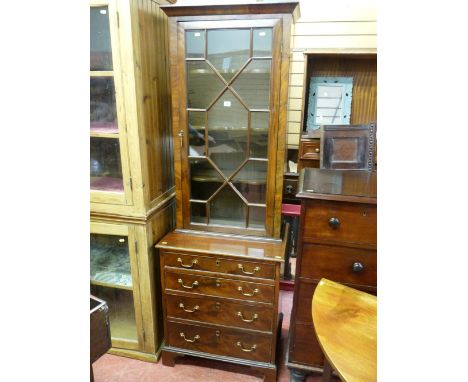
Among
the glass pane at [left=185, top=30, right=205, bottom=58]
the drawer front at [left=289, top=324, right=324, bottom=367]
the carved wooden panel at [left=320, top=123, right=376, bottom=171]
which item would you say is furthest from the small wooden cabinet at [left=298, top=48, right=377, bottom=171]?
the drawer front at [left=289, top=324, right=324, bottom=367]

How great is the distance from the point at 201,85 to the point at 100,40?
1.57 feet

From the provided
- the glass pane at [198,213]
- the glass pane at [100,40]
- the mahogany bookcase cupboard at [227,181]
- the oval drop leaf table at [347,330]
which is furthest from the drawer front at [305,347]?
the glass pane at [100,40]

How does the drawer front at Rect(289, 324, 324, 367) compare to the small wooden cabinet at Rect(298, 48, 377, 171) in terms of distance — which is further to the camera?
the small wooden cabinet at Rect(298, 48, 377, 171)

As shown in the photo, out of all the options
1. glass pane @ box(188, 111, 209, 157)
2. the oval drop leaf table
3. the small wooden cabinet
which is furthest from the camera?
the small wooden cabinet

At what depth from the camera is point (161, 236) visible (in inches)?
69.8

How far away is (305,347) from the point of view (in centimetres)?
149

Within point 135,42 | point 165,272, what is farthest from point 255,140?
point 165,272

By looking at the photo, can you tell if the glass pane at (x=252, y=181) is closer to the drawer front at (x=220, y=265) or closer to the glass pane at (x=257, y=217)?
the glass pane at (x=257, y=217)

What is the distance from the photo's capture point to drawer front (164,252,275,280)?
1489mm

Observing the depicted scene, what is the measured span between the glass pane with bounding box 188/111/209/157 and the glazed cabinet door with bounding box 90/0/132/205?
32 cm

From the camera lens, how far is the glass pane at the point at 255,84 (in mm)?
1450

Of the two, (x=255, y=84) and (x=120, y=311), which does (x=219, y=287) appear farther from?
(x=255, y=84)

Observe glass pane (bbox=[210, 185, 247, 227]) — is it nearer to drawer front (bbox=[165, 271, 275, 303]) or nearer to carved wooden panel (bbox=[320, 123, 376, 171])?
drawer front (bbox=[165, 271, 275, 303])

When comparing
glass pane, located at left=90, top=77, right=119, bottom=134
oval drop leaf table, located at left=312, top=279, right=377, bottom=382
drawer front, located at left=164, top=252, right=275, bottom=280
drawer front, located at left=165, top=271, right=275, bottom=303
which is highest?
glass pane, located at left=90, top=77, right=119, bottom=134
